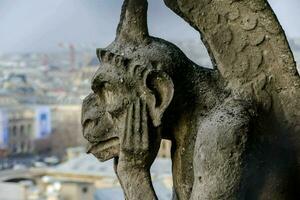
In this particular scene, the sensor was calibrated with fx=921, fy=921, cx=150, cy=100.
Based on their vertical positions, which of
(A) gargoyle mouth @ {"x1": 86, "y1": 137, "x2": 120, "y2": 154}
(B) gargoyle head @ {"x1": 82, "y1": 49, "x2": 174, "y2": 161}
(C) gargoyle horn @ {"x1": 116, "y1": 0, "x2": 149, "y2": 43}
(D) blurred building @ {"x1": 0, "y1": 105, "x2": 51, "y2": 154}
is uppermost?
(C) gargoyle horn @ {"x1": 116, "y1": 0, "x2": 149, "y2": 43}

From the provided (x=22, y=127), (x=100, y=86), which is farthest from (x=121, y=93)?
(x=22, y=127)

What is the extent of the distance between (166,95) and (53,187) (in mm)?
9689

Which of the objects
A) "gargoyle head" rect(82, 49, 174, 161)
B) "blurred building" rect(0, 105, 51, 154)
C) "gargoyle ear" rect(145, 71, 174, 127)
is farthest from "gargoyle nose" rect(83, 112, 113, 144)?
"blurred building" rect(0, 105, 51, 154)

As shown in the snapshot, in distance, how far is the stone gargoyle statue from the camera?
1611 mm

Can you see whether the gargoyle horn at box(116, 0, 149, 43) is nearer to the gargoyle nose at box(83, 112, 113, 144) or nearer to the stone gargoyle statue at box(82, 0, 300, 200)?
the stone gargoyle statue at box(82, 0, 300, 200)

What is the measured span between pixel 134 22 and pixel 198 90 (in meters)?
0.17

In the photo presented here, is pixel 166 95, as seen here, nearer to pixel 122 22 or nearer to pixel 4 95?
pixel 122 22

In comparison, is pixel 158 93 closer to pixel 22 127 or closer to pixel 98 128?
pixel 98 128

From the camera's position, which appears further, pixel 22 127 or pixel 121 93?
pixel 22 127

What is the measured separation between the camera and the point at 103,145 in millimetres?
1720

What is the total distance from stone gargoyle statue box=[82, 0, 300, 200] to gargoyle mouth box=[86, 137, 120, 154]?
30 mm

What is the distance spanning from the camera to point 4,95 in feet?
79.6

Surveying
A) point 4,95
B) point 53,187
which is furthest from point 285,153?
point 4,95

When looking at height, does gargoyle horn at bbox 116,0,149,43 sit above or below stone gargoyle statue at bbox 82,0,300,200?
above
